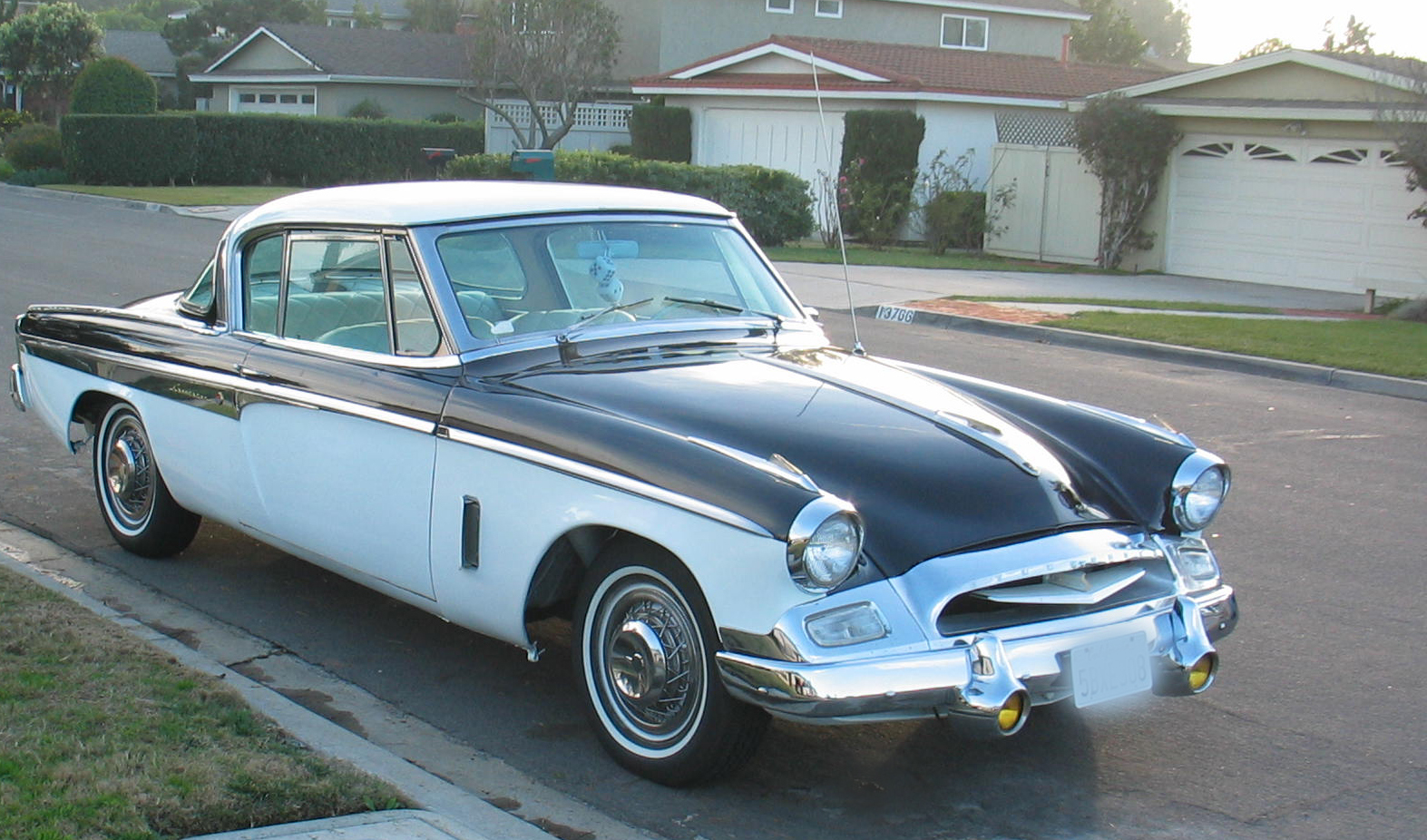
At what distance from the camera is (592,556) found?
4273 millimetres

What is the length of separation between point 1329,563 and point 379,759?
176 inches

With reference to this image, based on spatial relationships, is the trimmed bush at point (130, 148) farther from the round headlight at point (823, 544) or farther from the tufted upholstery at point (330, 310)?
the round headlight at point (823, 544)

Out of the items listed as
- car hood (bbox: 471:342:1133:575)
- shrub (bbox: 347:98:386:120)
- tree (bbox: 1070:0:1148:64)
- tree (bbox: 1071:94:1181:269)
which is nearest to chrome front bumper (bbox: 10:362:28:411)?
car hood (bbox: 471:342:1133:575)

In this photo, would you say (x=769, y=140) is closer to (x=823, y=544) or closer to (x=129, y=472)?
(x=129, y=472)

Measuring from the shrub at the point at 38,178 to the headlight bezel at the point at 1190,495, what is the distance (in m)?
34.2

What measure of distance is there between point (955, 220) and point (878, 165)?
1.94 metres

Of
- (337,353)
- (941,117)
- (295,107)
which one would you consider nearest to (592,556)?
(337,353)

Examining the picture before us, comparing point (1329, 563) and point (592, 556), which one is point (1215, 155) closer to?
point (1329, 563)

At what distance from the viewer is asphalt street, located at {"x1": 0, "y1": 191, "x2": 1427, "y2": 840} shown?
4051 millimetres

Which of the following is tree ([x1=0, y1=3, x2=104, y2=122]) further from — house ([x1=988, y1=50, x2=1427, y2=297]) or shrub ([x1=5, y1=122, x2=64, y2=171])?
house ([x1=988, y1=50, x2=1427, y2=297])

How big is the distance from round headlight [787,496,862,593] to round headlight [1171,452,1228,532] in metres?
1.32

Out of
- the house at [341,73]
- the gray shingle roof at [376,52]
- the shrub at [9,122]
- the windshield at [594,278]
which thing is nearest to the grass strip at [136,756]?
the windshield at [594,278]

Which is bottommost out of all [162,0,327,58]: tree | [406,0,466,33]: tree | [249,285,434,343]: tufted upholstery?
[249,285,434,343]: tufted upholstery

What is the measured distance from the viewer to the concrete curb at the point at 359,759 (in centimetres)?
374
